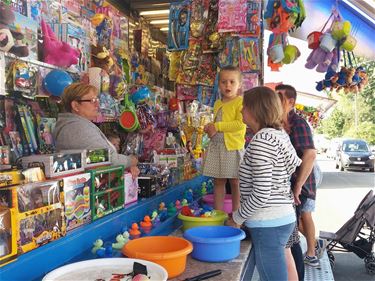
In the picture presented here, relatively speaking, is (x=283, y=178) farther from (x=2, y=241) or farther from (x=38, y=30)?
(x=38, y=30)

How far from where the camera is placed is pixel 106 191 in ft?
7.78

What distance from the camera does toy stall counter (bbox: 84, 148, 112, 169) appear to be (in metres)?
2.29

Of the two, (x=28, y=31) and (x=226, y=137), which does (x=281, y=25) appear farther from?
(x=28, y=31)

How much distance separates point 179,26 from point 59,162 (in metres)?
2.62

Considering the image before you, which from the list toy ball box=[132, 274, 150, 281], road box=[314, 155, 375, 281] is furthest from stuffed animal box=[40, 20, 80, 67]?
road box=[314, 155, 375, 281]

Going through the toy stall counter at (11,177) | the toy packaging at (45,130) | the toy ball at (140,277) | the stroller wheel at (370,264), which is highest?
the toy packaging at (45,130)

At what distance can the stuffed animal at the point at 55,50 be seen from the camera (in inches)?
123

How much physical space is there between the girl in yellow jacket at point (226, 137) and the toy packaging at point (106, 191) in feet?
3.21

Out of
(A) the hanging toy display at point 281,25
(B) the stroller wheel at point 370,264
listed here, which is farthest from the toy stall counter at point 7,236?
(B) the stroller wheel at point 370,264

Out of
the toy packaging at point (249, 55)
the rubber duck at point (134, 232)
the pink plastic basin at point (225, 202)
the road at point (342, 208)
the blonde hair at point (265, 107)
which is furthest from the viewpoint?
the road at point (342, 208)

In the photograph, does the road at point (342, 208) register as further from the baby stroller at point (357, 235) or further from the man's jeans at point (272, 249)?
the man's jeans at point (272, 249)

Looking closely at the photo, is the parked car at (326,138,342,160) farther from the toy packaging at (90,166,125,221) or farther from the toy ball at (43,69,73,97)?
the toy packaging at (90,166,125,221)

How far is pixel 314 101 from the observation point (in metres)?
19.2

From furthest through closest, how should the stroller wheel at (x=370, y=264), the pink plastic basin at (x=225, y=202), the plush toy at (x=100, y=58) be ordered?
A: the stroller wheel at (x=370, y=264), the plush toy at (x=100, y=58), the pink plastic basin at (x=225, y=202)
